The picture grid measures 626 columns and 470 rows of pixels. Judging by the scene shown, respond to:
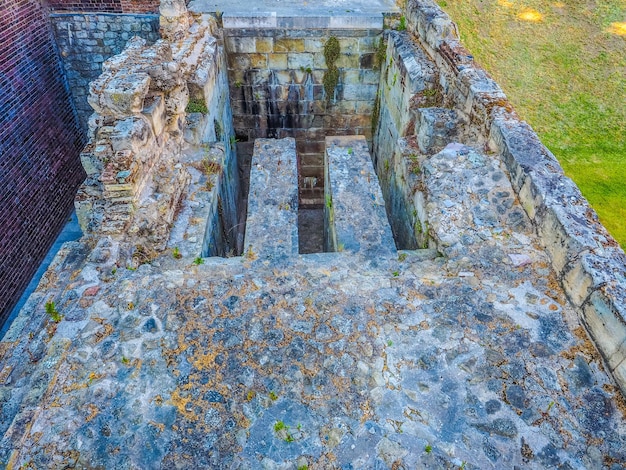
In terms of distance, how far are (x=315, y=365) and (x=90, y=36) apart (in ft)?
27.3

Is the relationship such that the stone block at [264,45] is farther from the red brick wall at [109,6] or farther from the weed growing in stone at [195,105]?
the red brick wall at [109,6]

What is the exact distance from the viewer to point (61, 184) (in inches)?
325

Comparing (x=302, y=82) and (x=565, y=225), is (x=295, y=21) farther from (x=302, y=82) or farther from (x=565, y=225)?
(x=565, y=225)

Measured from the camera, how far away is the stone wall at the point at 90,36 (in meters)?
8.36

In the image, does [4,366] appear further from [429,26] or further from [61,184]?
[429,26]

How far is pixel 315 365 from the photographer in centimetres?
321

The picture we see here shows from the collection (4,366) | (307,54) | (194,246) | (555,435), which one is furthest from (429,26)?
(4,366)

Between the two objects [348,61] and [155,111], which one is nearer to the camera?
[155,111]

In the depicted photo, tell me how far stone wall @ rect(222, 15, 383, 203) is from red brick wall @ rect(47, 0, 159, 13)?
212cm

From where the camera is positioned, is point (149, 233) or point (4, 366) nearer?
point (4, 366)

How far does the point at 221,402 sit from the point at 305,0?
797cm

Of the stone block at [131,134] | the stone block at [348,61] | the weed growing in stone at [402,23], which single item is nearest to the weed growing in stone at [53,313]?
the stone block at [131,134]

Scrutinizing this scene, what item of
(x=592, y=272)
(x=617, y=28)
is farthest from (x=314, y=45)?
(x=617, y=28)

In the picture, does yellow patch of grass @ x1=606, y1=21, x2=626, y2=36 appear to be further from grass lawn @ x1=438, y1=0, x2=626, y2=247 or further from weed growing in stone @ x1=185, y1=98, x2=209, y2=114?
weed growing in stone @ x1=185, y1=98, x2=209, y2=114
